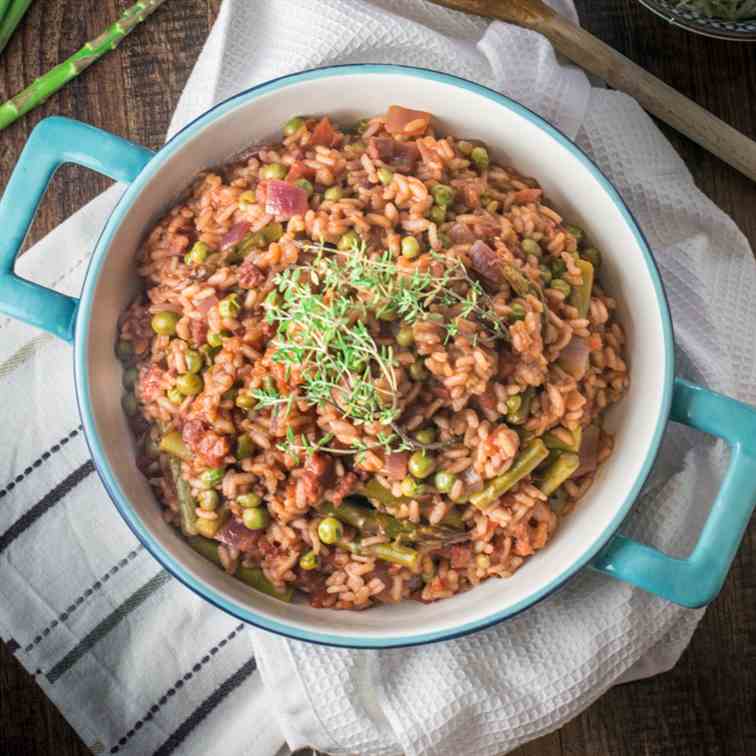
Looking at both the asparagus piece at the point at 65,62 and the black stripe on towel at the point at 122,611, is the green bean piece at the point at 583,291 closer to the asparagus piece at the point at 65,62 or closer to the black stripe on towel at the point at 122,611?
the black stripe on towel at the point at 122,611

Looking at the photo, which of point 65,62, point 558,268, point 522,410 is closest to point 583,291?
point 558,268

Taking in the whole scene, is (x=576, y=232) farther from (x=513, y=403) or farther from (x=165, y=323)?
(x=165, y=323)

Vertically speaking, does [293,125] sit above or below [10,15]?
below

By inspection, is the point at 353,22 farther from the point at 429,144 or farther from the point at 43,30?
the point at 43,30

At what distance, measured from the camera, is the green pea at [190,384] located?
2.84 metres

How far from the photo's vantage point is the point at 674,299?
3482mm

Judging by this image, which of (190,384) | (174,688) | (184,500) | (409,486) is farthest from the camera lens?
(174,688)

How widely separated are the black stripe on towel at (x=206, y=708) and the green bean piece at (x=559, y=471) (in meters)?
1.35

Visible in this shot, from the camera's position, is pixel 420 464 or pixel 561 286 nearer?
pixel 420 464

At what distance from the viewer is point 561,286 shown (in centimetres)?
292

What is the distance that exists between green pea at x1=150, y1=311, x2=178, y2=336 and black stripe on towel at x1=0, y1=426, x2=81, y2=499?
89cm

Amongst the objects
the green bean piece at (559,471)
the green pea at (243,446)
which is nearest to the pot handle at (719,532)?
the green bean piece at (559,471)

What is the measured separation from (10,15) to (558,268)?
231 cm

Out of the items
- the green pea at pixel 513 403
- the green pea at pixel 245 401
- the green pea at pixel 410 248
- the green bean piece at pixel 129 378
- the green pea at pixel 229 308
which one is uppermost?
the green pea at pixel 410 248
